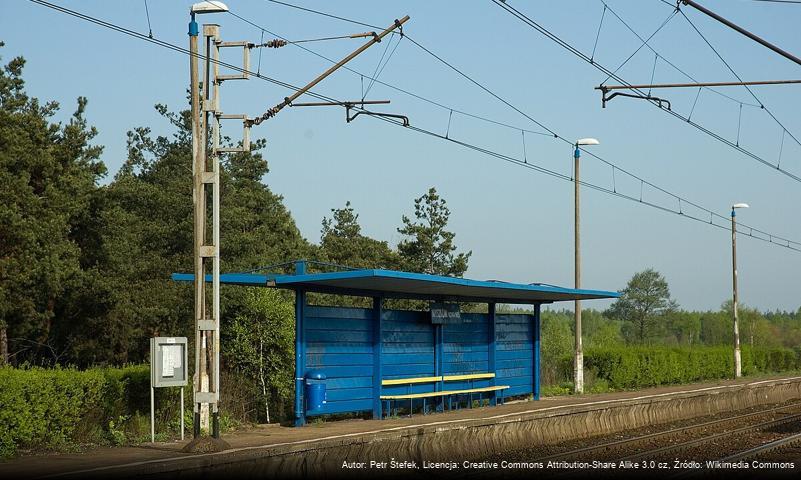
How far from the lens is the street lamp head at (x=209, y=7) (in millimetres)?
16328

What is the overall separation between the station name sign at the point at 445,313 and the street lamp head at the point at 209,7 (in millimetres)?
9793

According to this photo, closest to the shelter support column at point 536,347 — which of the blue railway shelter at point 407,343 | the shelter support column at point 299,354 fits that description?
the blue railway shelter at point 407,343

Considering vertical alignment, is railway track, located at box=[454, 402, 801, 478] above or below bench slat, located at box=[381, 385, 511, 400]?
below

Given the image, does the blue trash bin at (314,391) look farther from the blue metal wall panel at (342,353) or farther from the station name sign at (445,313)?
the station name sign at (445,313)

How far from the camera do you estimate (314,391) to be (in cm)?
2009

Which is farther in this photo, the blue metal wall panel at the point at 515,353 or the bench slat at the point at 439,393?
the blue metal wall panel at the point at 515,353

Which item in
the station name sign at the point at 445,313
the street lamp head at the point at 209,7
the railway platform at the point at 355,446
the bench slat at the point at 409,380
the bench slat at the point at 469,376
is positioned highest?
the street lamp head at the point at 209,7

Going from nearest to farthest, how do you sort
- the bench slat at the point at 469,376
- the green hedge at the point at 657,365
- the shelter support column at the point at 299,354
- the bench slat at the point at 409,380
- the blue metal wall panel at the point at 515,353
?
the shelter support column at the point at 299,354
the bench slat at the point at 409,380
the bench slat at the point at 469,376
the blue metal wall panel at the point at 515,353
the green hedge at the point at 657,365

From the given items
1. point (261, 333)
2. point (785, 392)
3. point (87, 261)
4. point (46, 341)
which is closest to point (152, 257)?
point (87, 261)

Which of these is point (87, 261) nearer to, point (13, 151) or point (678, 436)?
point (13, 151)

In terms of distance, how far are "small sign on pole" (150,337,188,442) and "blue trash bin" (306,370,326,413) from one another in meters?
3.28

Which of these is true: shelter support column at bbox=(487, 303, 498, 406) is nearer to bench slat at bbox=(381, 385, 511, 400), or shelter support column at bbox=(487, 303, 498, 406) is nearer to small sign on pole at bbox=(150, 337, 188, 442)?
bench slat at bbox=(381, 385, 511, 400)

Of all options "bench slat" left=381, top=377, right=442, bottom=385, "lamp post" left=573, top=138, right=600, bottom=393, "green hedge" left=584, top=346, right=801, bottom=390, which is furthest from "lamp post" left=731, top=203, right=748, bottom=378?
"bench slat" left=381, top=377, right=442, bottom=385

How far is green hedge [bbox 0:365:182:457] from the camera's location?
15375 millimetres
